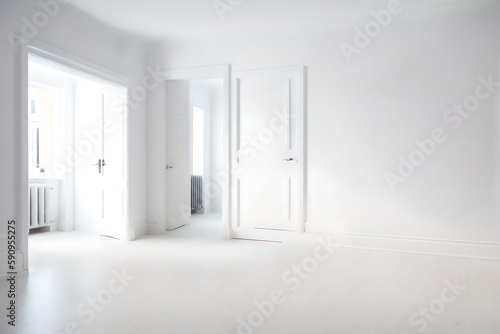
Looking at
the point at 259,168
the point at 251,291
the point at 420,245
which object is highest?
the point at 259,168

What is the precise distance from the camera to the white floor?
94.0 inches

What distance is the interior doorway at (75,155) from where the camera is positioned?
5.20 meters

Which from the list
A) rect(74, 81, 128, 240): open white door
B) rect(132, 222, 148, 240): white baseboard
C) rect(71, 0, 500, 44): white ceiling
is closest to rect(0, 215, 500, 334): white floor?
rect(132, 222, 148, 240): white baseboard

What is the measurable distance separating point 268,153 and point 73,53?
2582 millimetres

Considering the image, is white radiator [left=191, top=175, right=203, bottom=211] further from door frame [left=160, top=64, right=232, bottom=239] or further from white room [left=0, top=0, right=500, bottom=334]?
door frame [left=160, top=64, right=232, bottom=239]

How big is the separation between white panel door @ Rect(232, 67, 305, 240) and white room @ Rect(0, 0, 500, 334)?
1.0 inches

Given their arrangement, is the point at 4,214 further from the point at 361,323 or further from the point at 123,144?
the point at 361,323

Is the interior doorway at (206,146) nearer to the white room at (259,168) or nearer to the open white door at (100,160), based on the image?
the white room at (259,168)

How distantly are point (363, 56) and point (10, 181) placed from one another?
3.98 meters

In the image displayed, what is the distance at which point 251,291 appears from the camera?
118 inches

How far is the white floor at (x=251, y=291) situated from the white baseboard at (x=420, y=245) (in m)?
0.14

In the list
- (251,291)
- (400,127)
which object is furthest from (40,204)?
(400,127)

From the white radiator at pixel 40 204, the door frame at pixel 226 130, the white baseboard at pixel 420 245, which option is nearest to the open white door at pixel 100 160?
the white radiator at pixel 40 204

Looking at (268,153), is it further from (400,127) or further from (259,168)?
(400,127)
